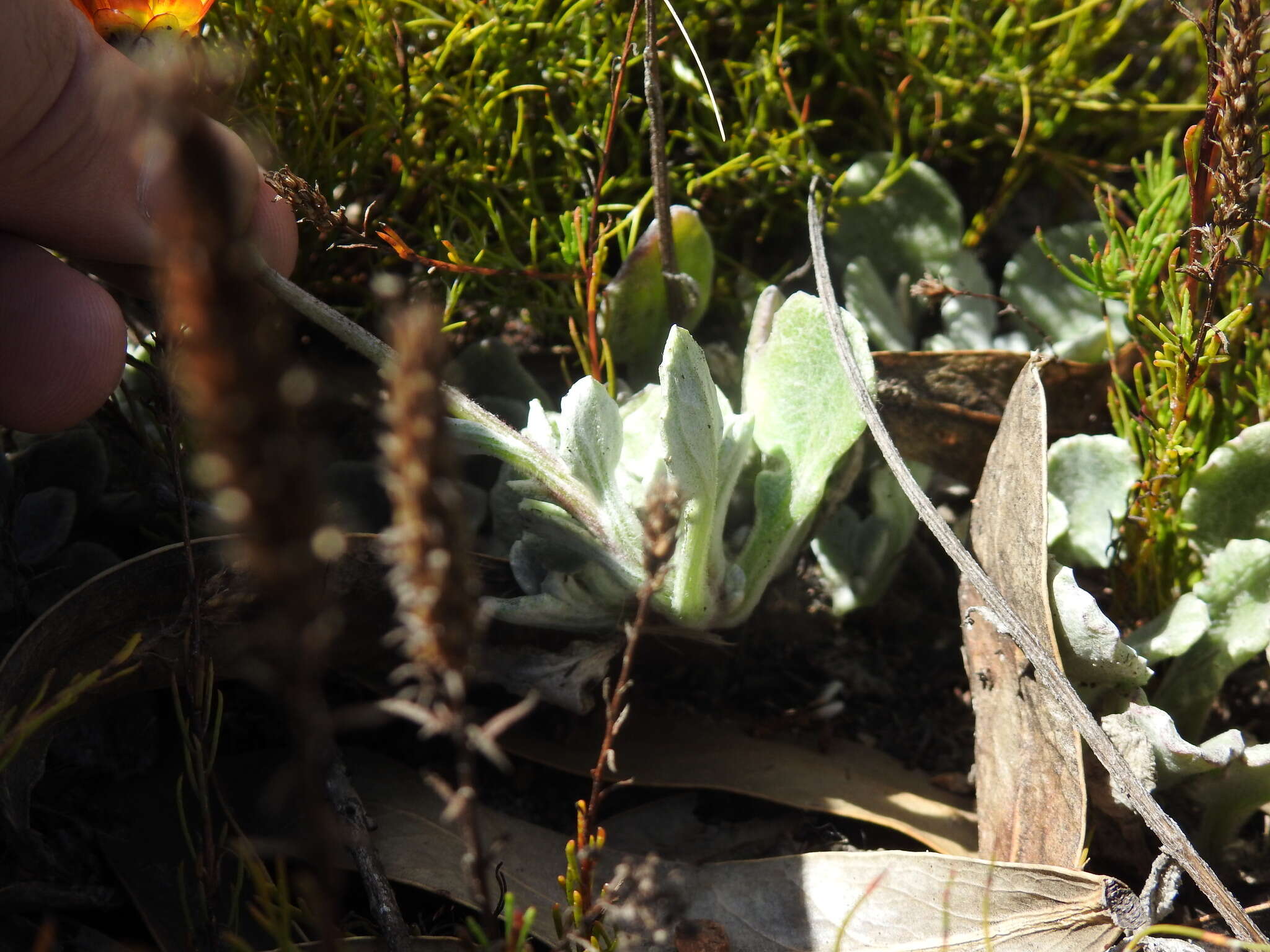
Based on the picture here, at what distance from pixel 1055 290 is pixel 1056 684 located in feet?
2.63

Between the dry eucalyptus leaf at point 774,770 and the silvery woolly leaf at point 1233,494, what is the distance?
459 mm

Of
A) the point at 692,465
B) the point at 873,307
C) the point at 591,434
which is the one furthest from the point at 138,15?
the point at 873,307

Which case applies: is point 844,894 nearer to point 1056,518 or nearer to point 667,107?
point 1056,518

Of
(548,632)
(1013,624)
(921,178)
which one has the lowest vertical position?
(548,632)

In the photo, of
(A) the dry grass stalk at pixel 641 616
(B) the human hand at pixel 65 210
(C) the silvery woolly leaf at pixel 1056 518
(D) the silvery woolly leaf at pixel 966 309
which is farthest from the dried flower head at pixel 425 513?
(D) the silvery woolly leaf at pixel 966 309

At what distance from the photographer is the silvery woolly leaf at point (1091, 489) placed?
1.31m

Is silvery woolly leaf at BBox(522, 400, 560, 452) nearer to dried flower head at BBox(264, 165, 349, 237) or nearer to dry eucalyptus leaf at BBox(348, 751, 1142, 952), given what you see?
dried flower head at BBox(264, 165, 349, 237)

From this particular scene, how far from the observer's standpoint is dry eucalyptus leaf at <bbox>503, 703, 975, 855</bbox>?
1230mm

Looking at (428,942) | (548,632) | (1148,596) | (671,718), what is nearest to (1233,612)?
(1148,596)

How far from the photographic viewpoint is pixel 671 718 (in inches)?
53.2

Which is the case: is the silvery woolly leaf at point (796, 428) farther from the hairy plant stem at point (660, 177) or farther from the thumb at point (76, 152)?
the thumb at point (76, 152)

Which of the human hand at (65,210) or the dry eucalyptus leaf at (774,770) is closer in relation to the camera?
the human hand at (65,210)

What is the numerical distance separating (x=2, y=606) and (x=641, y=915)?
885 mm

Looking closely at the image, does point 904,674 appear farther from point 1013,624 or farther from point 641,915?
point 641,915
